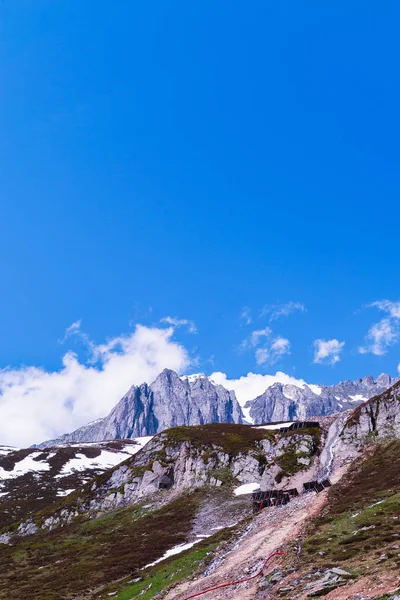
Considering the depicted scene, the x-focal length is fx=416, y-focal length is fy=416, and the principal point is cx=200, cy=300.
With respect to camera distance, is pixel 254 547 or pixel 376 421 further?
pixel 376 421

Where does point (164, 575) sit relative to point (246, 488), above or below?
below

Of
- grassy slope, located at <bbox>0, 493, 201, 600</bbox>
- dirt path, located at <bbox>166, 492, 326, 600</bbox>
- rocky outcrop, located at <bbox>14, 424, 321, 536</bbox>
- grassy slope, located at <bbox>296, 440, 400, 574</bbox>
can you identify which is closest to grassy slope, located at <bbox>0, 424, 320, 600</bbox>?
grassy slope, located at <bbox>0, 493, 201, 600</bbox>

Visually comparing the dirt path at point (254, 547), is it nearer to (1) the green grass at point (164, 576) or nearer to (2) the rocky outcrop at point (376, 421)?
(1) the green grass at point (164, 576)

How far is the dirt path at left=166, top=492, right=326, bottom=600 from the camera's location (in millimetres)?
29234

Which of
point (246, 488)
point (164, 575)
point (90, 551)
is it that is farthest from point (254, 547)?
point (246, 488)

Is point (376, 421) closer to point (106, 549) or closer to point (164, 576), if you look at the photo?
point (106, 549)

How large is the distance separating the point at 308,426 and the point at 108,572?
58917mm

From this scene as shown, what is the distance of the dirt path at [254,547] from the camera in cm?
2923

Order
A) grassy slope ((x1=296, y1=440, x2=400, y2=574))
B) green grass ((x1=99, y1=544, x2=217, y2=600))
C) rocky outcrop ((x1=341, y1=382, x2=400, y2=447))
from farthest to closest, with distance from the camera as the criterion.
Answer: rocky outcrop ((x1=341, y1=382, x2=400, y2=447))
green grass ((x1=99, y1=544, x2=217, y2=600))
grassy slope ((x1=296, y1=440, x2=400, y2=574))

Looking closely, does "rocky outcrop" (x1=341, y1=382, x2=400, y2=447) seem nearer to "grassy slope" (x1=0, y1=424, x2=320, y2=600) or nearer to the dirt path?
"grassy slope" (x1=0, y1=424, x2=320, y2=600)

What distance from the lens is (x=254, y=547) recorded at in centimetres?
3947

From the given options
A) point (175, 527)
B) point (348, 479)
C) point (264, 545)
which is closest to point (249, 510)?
point (175, 527)

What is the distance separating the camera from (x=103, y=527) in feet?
266

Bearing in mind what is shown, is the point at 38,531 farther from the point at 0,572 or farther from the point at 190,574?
the point at 190,574
